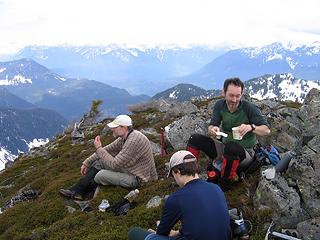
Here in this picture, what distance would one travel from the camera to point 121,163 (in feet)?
46.3

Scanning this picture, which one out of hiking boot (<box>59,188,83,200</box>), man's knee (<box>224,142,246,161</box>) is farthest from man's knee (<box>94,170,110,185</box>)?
man's knee (<box>224,142,246,161</box>)

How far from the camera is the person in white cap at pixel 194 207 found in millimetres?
7531

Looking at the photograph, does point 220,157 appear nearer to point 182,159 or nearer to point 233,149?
point 233,149

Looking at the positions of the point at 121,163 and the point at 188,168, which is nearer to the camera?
the point at 188,168

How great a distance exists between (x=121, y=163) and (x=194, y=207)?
6861 millimetres

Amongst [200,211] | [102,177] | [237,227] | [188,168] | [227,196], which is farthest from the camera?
[102,177]

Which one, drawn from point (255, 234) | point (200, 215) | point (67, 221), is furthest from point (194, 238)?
point (67, 221)

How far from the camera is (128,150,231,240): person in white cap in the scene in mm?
7531

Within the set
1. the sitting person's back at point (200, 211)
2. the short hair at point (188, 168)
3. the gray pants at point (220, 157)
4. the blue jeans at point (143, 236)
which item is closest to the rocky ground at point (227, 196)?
the gray pants at point (220, 157)

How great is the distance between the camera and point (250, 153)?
12305mm

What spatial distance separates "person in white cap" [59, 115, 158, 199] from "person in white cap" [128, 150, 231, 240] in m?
6.05

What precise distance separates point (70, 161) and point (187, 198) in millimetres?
18922

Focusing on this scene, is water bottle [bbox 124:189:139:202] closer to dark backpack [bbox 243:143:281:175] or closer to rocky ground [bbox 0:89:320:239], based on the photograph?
rocky ground [bbox 0:89:320:239]

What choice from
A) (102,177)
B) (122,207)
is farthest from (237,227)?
(102,177)
